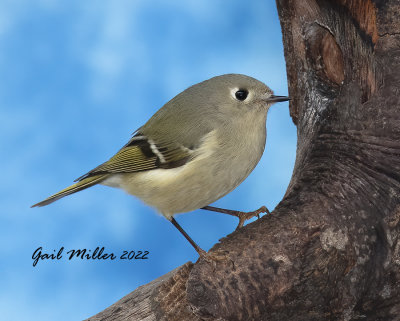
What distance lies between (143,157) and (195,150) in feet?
1.16

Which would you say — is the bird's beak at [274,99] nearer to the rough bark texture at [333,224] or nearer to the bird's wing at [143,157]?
the rough bark texture at [333,224]

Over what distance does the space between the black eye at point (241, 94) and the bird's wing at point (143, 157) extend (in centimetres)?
41

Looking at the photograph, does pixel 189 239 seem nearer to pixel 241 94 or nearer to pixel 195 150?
pixel 195 150

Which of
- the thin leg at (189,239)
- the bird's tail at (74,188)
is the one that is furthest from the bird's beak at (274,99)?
the bird's tail at (74,188)

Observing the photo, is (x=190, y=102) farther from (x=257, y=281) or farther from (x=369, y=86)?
(x=257, y=281)

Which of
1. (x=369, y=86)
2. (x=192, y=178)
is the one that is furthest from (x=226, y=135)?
(x=369, y=86)

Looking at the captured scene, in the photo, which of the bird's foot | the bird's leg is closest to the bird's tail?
the bird's leg

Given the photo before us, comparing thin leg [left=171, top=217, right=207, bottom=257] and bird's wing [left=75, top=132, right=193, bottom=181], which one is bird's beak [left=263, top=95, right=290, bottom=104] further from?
thin leg [left=171, top=217, right=207, bottom=257]

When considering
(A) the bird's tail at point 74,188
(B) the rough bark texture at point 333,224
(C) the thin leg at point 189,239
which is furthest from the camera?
(A) the bird's tail at point 74,188

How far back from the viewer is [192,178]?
2.63 meters

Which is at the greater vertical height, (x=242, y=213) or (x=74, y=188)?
(x=74, y=188)

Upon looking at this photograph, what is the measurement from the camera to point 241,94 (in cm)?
287

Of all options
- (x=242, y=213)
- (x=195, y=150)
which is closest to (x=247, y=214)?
(x=242, y=213)

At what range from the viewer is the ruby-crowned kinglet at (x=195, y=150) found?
2.66 metres
